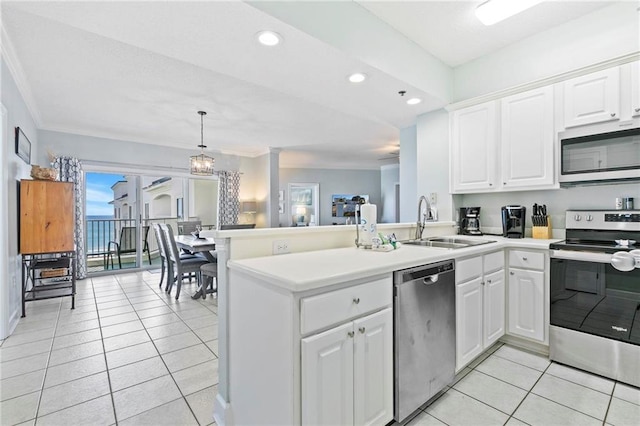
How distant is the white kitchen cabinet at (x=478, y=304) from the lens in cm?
203

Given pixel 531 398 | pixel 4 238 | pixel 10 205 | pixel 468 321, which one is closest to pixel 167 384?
pixel 468 321

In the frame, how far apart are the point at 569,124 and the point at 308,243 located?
7.88ft

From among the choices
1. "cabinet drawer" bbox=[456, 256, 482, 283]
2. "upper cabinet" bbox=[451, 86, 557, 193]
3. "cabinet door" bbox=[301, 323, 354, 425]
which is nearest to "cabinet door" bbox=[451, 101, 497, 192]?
"upper cabinet" bbox=[451, 86, 557, 193]

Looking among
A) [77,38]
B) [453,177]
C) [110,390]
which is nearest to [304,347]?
[110,390]

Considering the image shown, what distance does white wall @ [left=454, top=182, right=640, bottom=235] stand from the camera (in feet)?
8.14

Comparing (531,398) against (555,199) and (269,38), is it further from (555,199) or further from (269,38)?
(269,38)

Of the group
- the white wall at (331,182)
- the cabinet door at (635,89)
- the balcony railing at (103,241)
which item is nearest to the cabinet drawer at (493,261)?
the cabinet door at (635,89)

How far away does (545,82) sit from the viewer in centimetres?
261

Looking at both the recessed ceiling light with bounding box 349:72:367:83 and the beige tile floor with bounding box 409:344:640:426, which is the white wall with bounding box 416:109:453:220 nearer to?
the recessed ceiling light with bounding box 349:72:367:83

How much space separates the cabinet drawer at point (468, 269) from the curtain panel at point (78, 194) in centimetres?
607

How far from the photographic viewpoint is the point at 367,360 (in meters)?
1.42

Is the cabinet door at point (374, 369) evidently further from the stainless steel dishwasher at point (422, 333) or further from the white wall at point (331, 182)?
the white wall at point (331, 182)

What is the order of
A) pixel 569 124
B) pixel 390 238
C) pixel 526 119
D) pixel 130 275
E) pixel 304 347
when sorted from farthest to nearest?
pixel 130 275
pixel 526 119
pixel 569 124
pixel 390 238
pixel 304 347

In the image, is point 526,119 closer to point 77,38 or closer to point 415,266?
point 415,266
